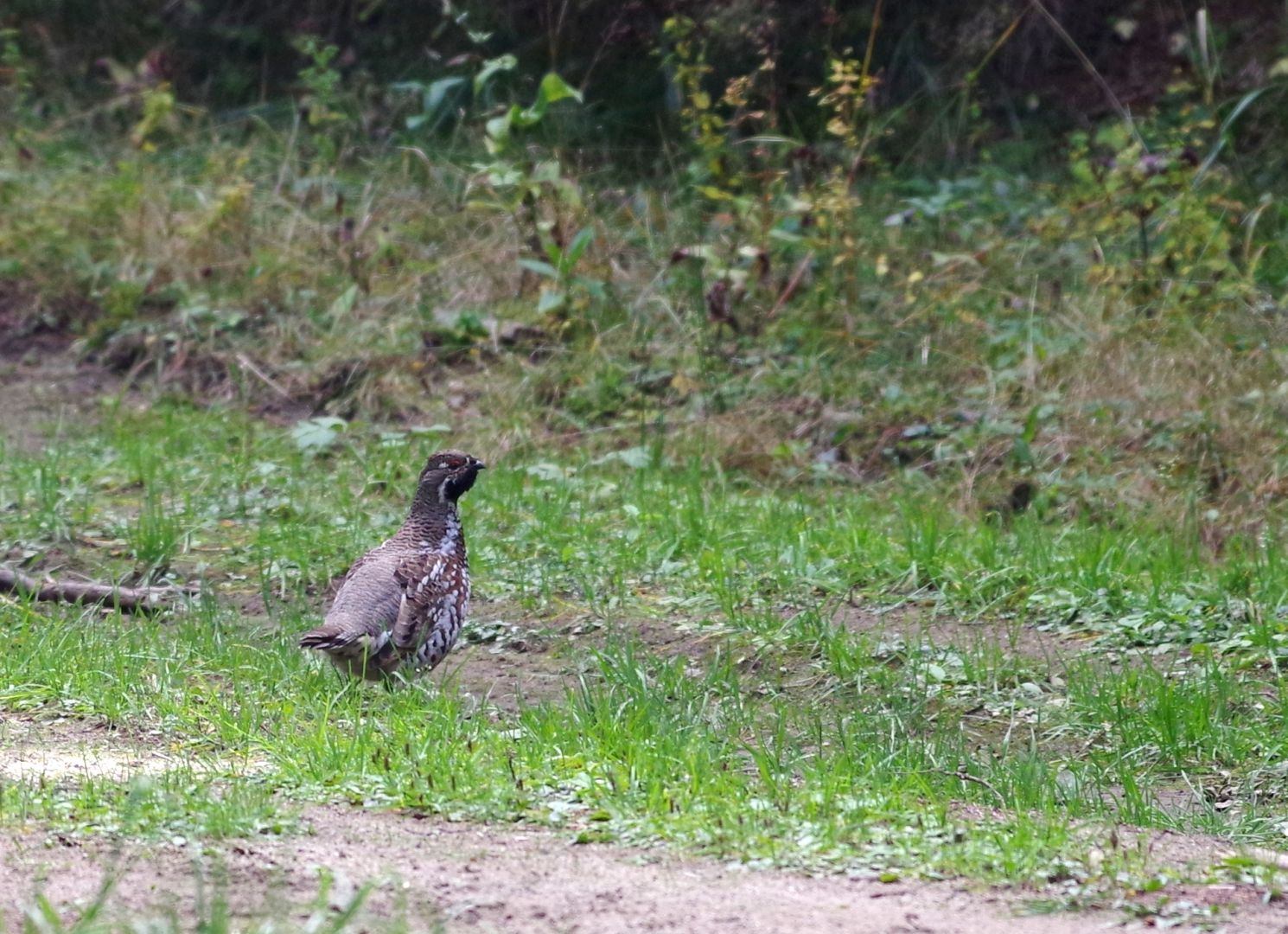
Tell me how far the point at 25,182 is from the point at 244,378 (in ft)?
11.3

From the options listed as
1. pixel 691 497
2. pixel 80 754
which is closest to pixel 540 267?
pixel 691 497

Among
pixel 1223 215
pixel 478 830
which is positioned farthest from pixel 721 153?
pixel 478 830

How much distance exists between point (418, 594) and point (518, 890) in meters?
2.25

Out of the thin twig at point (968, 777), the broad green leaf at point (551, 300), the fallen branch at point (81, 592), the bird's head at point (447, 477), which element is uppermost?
the broad green leaf at point (551, 300)

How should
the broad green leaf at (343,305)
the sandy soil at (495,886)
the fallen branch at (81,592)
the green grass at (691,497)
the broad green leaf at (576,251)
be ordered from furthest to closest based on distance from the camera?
the broad green leaf at (343,305), the broad green leaf at (576,251), the fallen branch at (81,592), the green grass at (691,497), the sandy soil at (495,886)

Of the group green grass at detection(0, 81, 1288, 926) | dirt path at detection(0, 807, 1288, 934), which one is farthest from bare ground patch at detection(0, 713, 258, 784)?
dirt path at detection(0, 807, 1288, 934)

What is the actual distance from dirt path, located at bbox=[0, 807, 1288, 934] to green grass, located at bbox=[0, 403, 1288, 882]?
13 centimetres

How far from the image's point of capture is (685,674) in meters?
6.09

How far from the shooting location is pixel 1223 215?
10.6 meters

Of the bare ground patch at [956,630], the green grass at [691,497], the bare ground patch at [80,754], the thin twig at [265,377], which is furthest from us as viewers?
the thin twig at [265,377]

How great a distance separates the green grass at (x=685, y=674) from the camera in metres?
4.20

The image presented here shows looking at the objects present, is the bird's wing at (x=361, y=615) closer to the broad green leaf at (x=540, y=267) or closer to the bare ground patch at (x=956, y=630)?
the bare ground patch at (x=956, y=630)

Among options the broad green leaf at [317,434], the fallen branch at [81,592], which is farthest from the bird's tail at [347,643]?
the broad green leaf at [317,434]

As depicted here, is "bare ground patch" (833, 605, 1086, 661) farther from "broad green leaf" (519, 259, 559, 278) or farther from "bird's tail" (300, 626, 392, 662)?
"broad green leaf" (519, 259, 559, 278)
